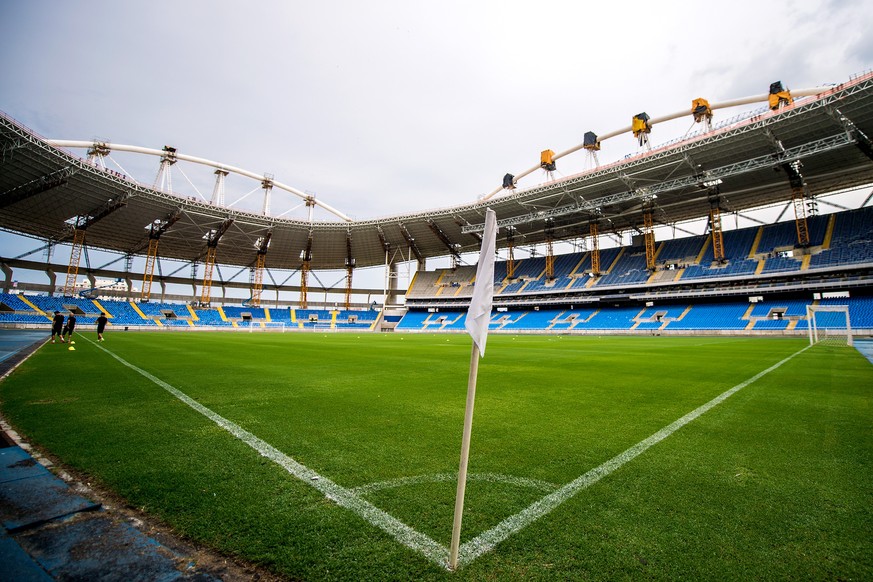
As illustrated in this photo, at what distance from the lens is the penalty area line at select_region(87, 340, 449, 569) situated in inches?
73.0

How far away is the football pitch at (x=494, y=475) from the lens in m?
1.83

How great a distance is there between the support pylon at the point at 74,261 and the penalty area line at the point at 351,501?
56454 millimetres

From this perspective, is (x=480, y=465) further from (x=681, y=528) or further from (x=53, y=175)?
(x=53, y=175)

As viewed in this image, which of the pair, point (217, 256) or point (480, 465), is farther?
point (217, 256)

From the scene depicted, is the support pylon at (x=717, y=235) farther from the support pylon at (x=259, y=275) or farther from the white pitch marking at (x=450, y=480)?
the support pylon at (x=259, y=275)

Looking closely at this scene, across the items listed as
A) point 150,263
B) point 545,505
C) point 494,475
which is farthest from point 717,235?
point 150,263

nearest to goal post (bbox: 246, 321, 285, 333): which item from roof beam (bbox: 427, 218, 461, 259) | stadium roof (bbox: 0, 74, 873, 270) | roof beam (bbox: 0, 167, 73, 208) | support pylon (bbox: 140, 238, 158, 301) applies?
stadium roof (bbox: 0, 74, 873, 270)

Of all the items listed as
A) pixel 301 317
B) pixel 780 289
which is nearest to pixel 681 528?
pixel 780 289

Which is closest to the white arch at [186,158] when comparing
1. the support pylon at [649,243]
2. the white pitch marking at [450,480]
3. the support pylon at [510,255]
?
the support pylon at [510,255]

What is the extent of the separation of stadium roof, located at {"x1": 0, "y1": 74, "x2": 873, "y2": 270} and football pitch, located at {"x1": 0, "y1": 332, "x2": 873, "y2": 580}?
110 ft

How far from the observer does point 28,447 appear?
10.6ft

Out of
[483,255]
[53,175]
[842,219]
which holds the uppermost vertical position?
[53,175]

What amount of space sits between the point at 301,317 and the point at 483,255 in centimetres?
6264

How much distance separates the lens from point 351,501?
234cm
